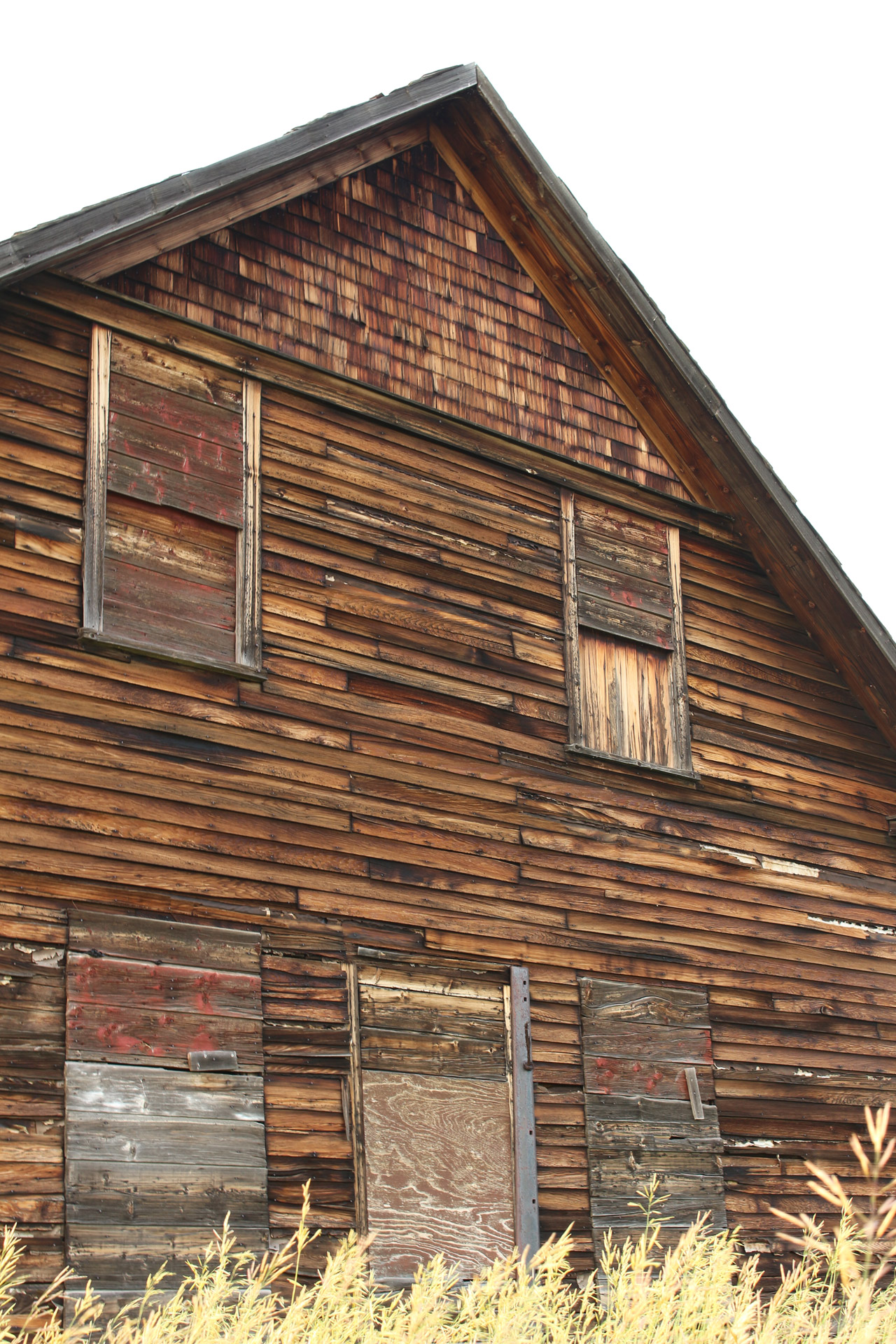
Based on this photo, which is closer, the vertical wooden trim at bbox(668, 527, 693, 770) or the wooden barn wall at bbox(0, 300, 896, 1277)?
the wooden barn wall at bbox(0, 300, 896, 1277)

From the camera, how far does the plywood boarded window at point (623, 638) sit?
10789 millimetres

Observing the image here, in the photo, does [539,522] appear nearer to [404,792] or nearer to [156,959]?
[404,792]

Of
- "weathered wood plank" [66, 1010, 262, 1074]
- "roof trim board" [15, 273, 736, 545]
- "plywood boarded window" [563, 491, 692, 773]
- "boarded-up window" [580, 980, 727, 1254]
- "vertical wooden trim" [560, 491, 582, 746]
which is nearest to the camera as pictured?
"weathered wood plank" [66, 1010, 262, 1074]

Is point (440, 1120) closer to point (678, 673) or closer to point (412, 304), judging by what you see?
point (678, 673)

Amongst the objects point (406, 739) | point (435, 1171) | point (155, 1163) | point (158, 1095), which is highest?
point (406, 739)

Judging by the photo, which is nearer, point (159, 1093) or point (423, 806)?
point (159, 1093)

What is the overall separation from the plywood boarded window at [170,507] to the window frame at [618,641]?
9.01ft

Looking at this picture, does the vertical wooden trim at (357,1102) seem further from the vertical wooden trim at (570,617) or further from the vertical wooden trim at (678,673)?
the vertical wooden trim at (678,673)

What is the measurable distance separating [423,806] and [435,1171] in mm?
2322

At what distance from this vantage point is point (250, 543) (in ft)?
29.8

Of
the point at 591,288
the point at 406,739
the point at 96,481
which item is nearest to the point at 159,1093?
the point at 406,739

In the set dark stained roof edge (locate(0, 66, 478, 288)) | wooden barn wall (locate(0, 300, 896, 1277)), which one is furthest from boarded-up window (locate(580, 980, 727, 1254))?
dark stained roof edge (locate(0, 66, 478, 288))

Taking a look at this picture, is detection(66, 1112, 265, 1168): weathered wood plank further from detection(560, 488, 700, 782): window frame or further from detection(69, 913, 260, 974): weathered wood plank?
detection(560, 488, 700, 782): window frame

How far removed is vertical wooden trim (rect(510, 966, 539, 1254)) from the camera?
890 cm
